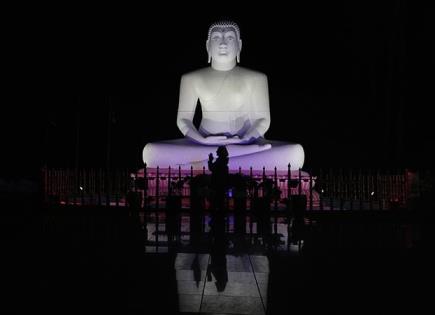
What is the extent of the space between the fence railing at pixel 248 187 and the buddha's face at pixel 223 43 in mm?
2733

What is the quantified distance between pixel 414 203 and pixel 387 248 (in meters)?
3.79

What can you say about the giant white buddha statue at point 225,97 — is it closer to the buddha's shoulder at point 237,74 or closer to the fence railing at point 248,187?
the buddha's shoulder at point 237,74

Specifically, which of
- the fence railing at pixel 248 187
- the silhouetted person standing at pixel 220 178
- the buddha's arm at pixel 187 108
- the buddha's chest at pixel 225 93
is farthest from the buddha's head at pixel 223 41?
the silhouetted person standing at pixel 220 178

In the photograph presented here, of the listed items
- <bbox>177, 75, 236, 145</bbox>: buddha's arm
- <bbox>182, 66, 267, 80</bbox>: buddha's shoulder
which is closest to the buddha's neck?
<bbox>182, 66, 267, 80</bbox>: buddha's shoulder

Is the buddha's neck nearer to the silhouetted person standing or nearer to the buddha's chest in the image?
the buddha's chest

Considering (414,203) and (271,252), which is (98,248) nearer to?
(271,252)

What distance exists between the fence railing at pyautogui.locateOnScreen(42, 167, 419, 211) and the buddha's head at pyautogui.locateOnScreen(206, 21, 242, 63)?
274cm

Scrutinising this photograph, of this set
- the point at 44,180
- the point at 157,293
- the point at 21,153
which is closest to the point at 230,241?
the point at 157,293

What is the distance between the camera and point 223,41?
10.6 metres

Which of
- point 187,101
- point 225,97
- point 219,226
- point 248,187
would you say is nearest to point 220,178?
point 248,187

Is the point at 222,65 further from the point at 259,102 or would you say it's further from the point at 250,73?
the point at 259,102

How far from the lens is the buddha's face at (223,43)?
1055 cm

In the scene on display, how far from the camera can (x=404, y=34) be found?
11.4 meters

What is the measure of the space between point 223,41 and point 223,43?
5cm
